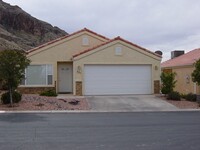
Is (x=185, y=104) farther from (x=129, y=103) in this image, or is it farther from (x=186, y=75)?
(x=186, y=75)

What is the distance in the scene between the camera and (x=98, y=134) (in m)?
12.3

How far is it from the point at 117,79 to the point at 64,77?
477cm

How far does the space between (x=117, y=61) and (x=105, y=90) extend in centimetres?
231

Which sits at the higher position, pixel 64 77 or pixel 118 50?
pixel 118 50

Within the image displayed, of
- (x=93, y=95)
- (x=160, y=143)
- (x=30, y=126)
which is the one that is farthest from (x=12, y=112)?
(x=160, y=143)

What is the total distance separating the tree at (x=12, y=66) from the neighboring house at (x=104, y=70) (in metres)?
5.28

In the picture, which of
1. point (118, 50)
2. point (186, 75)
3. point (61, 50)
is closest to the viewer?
point (118, 50)

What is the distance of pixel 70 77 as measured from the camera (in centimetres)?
3058

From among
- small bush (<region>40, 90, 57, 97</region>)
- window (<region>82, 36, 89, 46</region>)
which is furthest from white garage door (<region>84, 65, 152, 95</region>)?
window (<region>82, 36, 89, 46</region>)

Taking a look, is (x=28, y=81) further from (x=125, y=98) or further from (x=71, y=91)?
(x=125, y=98)

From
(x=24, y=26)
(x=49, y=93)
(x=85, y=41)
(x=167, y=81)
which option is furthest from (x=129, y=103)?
(x=24, y=26)

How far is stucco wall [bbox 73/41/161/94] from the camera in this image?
27.8 m

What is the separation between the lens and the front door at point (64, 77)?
3044cm

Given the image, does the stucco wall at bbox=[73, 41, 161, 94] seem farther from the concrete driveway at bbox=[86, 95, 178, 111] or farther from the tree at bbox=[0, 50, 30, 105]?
the tree at bbox=[0, 50, 30, 105]
